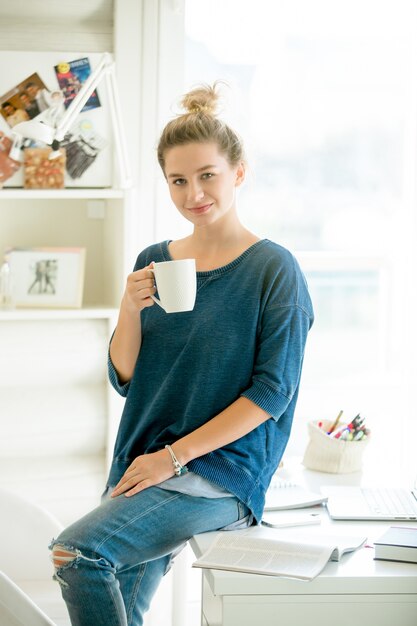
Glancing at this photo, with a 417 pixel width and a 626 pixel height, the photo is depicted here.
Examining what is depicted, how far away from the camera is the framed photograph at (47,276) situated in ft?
8.17

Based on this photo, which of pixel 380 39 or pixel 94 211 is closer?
pixel 94 211

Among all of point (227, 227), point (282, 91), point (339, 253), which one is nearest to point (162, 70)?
point (227, 227)

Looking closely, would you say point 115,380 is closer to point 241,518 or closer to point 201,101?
point 241,518

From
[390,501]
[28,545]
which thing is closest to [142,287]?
[390,501]

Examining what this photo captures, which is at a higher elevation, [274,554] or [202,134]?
[202,134]

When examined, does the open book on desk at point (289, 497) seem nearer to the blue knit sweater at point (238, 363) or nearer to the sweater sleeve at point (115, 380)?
the blue knit sweater at point (238, 363)

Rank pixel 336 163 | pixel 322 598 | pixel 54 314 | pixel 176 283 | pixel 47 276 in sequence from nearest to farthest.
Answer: pixel 322 598
pixel 176 283
pixel 54 314
pixel 47 276
pixel 336 163

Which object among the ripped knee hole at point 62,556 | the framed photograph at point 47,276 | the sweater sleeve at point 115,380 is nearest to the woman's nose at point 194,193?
the sweater sleeve at point 115,380

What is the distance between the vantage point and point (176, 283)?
1.48m

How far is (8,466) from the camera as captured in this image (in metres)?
2.39

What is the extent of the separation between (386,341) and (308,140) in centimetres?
369

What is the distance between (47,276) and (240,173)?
98 centimetres

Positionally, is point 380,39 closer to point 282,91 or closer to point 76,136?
point 282,91

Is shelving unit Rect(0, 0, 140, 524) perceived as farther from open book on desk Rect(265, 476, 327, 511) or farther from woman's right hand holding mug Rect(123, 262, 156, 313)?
woman's right hand holding mug Rect(123, 262, 156, 313)
